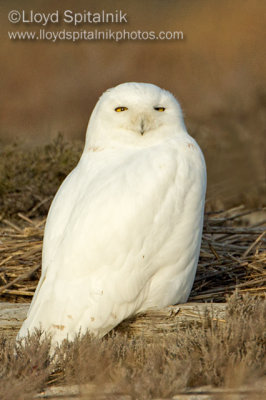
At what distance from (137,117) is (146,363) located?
176cm

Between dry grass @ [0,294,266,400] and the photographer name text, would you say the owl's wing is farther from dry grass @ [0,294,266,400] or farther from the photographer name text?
the photographer name text

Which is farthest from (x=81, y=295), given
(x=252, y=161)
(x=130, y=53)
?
(x=130, y=53)

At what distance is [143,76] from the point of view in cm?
1348

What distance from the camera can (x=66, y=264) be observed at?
3676mm

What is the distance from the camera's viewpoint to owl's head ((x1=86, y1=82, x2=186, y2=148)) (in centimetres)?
411

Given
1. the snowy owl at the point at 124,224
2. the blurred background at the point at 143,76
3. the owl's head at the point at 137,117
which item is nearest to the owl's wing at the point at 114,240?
the snowy owl at the point at 124,224

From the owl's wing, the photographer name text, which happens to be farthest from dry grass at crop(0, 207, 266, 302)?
the photographer name text

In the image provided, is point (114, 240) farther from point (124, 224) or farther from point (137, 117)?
point (137, 117)

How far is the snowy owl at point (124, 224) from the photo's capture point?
3.62 meters

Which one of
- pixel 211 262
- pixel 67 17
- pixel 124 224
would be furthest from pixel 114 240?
pixel 67 17

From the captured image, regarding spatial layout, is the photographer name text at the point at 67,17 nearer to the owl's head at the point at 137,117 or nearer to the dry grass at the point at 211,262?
the dry grass at the point at 211,262

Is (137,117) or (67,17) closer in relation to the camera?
(137,117)

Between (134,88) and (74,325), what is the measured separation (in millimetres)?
1602

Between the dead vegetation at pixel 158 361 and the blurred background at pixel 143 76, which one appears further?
the blurred background at pixel 143 76
